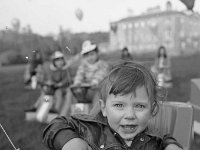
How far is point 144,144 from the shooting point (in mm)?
1323

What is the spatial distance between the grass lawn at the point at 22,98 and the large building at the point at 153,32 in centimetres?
107

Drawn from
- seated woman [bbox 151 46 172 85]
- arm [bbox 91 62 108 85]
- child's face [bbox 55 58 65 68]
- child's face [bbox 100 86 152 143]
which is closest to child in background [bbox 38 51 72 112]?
child's face [bbox 55 58 65 68]

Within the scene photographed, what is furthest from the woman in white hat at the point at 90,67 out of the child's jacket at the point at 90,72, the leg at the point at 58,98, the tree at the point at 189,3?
the tree at the point at 189,3

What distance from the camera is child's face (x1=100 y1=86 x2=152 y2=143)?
1.20 meters

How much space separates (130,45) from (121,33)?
627mm

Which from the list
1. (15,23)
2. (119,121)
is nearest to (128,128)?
(119,121)

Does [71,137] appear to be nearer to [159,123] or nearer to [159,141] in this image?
[159,141]

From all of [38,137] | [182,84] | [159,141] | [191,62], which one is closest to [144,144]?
[159,141]

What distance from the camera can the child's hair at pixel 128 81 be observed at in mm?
1222

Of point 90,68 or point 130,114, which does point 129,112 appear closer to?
point 130,114

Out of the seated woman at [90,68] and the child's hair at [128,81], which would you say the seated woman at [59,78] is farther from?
the child's hair at [128,81]

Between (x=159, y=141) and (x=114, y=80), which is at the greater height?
(x=114, y=80)

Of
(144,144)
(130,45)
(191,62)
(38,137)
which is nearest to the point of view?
(144,144)

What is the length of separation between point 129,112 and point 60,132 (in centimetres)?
27
